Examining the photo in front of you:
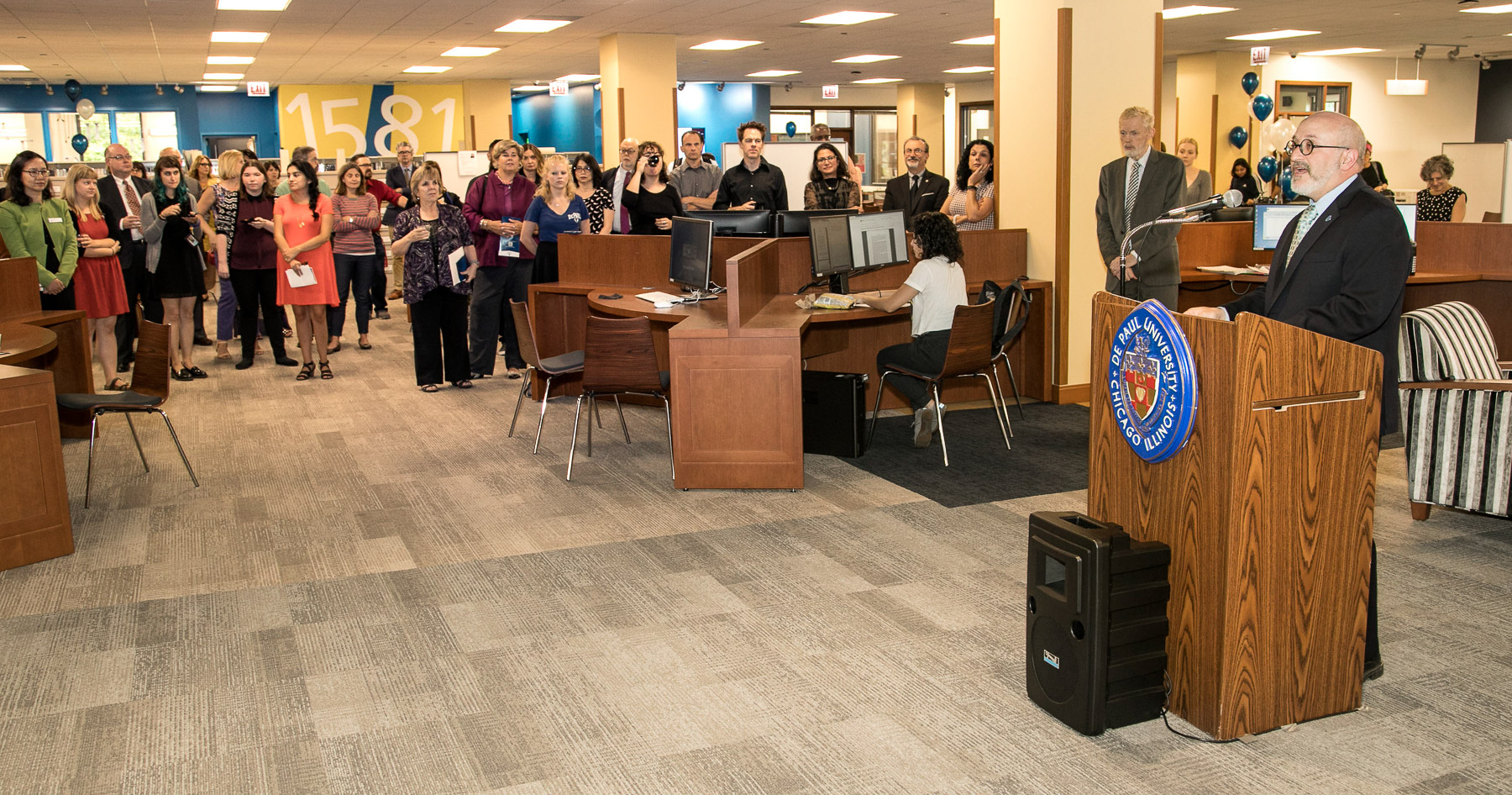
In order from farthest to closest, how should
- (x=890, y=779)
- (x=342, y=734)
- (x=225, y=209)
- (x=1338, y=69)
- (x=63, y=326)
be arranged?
(x=1338, y=69), (x=225, y=209), (x=63, y=326), (x=342, y=734), (x=890, y=779)

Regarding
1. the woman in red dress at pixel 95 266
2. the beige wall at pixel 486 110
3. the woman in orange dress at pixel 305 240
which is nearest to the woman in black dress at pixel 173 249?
the woman in red dress at pixel 95 266

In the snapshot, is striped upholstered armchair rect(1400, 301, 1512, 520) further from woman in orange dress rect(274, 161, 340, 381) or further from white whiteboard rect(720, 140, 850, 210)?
white whiteboard rect(720, 140, 850, 210)

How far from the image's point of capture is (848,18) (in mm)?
12484

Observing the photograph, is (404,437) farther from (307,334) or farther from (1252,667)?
(1252,667)

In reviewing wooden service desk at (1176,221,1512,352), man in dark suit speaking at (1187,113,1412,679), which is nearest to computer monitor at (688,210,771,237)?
wooden service desk at (1176,221,1512,352)

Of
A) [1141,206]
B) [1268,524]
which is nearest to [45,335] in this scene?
[1268,524]

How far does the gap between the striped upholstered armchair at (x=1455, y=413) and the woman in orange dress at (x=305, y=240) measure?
6911mm

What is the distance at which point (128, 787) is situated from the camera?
2775mm

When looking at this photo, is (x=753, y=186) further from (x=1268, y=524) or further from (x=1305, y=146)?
(x=1268, y=524)

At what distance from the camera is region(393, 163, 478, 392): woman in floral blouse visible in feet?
25.0

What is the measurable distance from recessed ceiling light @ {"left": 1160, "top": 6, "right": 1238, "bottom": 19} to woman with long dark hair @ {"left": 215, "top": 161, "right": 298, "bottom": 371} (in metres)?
8.83

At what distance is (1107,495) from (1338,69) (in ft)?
58.7

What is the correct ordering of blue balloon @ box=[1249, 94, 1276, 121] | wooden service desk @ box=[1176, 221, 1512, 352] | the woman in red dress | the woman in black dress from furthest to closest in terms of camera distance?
blue balloon @ box=[1249, 94, 1276, 121], the woman in black dress, the woman in red dress, wooden service desk @ box=[1176, 221, 1512, 352]

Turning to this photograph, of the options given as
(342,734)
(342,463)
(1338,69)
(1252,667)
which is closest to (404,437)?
(342,463)
